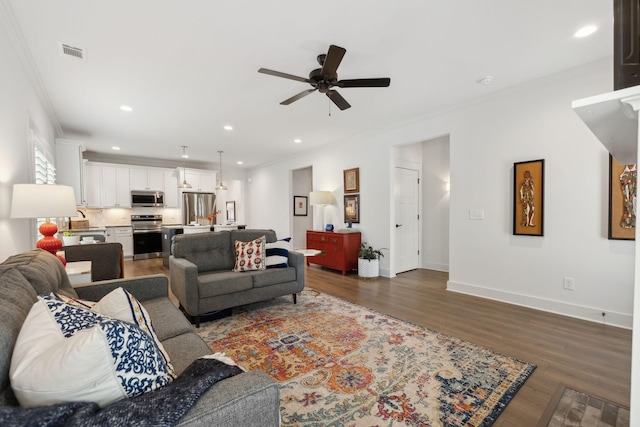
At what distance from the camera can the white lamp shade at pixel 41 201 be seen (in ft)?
6.66

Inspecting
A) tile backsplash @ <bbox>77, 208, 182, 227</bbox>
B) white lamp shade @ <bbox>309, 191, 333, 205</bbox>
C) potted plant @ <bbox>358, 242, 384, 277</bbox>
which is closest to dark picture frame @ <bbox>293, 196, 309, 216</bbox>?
white lamp shade @ <bbox>309, 191, 333, 205</bbox>

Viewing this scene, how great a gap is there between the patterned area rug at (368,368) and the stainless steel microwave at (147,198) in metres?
5.62

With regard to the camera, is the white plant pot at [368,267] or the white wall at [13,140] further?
the white plant pot at [368,267]

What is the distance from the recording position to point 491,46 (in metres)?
2.50

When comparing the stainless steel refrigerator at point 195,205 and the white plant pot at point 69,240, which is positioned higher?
the stainless steel refrigerator at point 195,205

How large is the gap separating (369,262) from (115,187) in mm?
6493

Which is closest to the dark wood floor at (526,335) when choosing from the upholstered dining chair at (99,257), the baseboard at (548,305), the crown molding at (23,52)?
the baseboard at (548,305)

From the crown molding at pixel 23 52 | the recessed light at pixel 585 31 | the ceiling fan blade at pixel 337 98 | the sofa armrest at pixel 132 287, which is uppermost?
the recessed light at pixel 585 31

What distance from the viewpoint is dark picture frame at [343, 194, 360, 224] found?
5.39m

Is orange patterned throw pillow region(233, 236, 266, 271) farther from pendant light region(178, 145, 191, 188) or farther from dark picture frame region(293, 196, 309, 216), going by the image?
dark picture frame region(293, 196, 309, 216)

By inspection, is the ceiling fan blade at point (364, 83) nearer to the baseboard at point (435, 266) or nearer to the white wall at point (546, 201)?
the white wall at point (546, 201)

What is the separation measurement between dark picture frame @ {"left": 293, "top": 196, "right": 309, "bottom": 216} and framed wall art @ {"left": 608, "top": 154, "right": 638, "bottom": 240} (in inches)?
233

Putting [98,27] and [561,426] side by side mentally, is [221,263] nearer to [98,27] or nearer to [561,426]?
[98,27]

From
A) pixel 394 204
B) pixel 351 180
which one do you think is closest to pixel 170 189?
pixel 351 180
